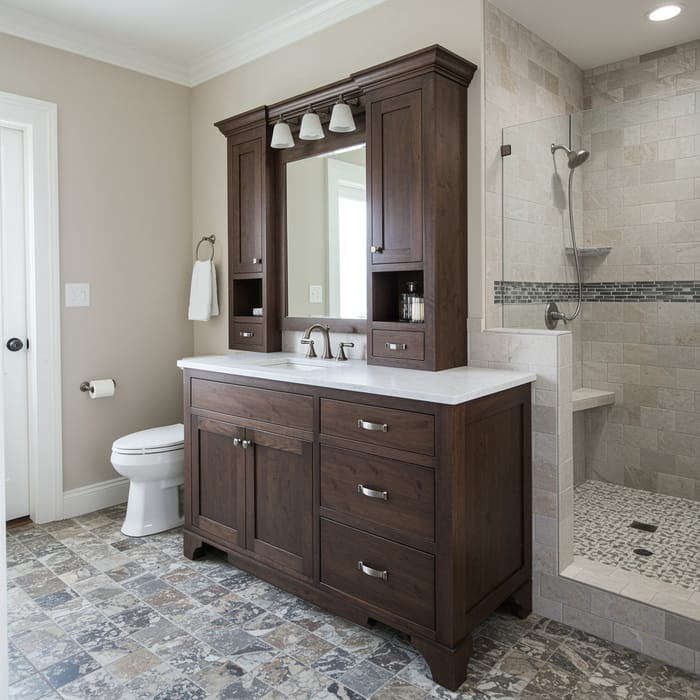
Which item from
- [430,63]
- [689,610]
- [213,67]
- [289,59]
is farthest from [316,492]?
[213,67]

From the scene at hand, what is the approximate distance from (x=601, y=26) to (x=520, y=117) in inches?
22.5

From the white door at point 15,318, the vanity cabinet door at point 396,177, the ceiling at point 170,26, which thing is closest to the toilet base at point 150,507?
the white door at point 15,318

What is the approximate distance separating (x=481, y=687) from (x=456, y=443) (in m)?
0.74

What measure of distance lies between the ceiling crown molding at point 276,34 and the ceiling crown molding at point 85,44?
18cm

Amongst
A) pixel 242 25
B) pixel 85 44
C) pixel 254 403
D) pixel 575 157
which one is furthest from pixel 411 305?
pixel 85 44

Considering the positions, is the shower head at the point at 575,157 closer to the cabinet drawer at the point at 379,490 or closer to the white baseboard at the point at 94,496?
the cabinet drawer at the point at 379,490

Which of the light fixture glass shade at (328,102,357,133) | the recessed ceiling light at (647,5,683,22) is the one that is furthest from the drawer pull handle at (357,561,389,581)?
the recessed ceiling light at (647,5,683,22)

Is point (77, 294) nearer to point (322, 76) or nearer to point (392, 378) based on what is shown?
point (322, 76)

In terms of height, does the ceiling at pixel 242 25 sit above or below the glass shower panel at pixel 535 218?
above

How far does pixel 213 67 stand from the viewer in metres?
3.50

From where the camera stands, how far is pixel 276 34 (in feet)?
10.2

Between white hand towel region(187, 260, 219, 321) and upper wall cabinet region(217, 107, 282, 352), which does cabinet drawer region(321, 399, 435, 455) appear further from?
white hand towel region(187, 260, 219, 321)

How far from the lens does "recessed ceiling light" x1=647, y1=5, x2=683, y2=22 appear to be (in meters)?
2.54

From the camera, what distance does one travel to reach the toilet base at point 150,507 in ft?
9.73
